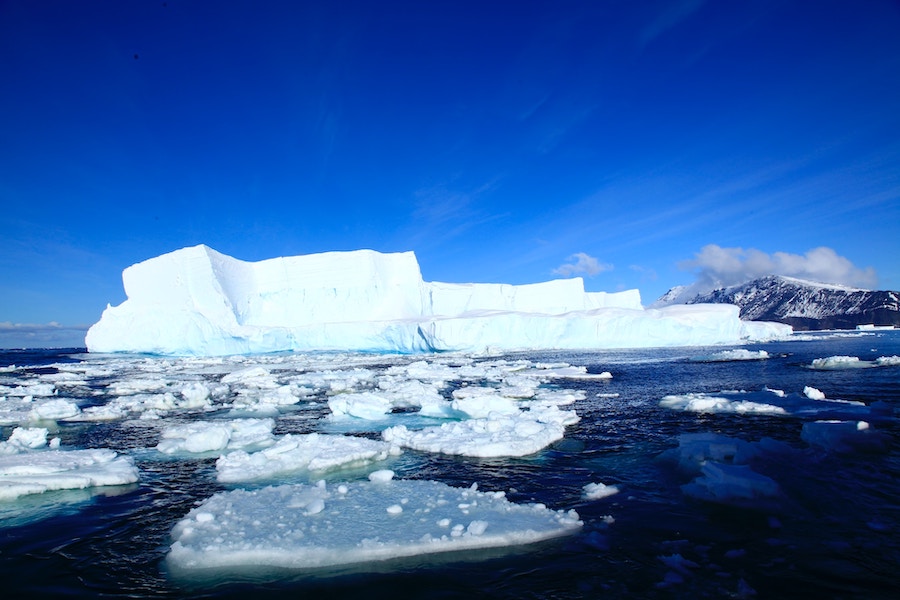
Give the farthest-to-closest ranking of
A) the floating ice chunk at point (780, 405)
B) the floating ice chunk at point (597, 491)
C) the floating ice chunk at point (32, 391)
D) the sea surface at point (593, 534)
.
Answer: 1. the floating ice chunk at point (32, 391)
2. the floating ice chunk at point (780, 405)
3. the floating ice chunk at point (597, 491)
4. the sea surface at point (593, 534)

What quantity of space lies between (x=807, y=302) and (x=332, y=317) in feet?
455

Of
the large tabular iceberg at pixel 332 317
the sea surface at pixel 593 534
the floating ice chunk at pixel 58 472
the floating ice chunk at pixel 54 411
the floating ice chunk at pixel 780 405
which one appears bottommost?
the sea surface at pixel 593 534

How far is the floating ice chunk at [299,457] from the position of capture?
747cm

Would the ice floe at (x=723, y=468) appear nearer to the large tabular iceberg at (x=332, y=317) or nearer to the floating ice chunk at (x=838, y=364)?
the floating ice chunk at (x=838, y=364)

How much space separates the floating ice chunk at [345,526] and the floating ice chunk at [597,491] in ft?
2.57

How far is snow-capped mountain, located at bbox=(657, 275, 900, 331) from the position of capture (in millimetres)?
105250

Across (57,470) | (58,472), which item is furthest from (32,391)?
(58,472)

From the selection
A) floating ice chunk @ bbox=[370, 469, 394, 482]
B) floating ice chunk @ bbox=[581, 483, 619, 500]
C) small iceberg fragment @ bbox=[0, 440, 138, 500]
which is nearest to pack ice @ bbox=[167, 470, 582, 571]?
floating ice chunk @ bbox=[370, 469, 394, 482]

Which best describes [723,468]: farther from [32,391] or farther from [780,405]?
[32,391]

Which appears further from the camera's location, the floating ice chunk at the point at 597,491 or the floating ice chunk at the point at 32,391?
the floating ice chunk at the point at 32,391

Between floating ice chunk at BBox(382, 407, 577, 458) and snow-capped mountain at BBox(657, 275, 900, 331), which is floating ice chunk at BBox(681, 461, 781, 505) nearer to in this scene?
floating ice chunk at BBox(382, 407, 577, 458)

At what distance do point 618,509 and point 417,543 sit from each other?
2492 mm

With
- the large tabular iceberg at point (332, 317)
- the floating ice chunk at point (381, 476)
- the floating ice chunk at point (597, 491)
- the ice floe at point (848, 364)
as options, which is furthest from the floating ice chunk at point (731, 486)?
the large tabular iceberg at point (332, 317)

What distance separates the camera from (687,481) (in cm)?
658
